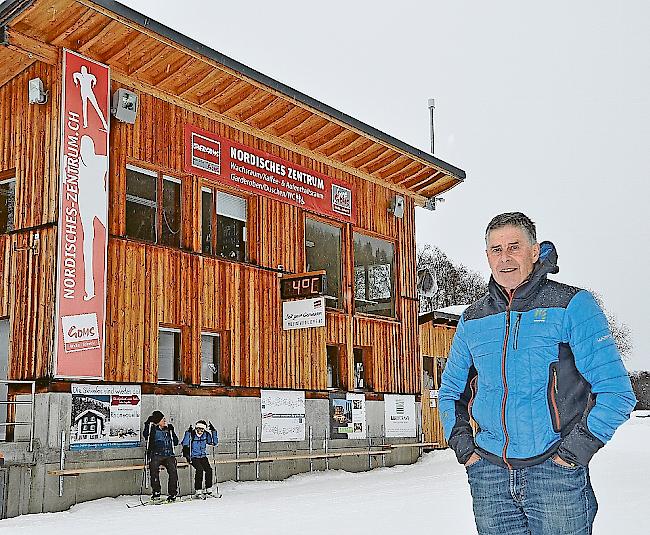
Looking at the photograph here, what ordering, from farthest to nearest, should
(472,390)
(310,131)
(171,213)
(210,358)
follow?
(310,131)
(210,358)
(171,213)
(472,390)

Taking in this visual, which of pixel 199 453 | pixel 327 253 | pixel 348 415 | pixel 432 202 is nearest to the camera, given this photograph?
pixel 199 453

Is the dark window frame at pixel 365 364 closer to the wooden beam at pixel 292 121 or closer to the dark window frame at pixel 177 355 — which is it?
the wooden beam at pixel 292 121

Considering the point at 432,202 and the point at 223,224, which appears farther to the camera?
the point at 432,202

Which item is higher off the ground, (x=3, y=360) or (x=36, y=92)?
(x=36, y=92)

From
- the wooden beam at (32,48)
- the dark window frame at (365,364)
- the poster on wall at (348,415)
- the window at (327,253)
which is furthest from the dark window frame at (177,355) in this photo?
the dark window frame at (365,364)

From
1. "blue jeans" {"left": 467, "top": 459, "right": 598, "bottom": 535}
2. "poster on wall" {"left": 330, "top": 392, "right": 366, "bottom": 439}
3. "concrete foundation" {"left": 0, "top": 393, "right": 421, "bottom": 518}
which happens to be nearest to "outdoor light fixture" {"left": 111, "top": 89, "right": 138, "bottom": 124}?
"concrete foundation" {"left": 0, "top": 393, "right": 421, "bottom": 518}

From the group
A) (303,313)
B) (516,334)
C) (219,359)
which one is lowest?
(516,334)

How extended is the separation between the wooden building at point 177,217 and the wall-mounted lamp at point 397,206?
2.84 feet

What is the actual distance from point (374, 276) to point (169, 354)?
6419 mm

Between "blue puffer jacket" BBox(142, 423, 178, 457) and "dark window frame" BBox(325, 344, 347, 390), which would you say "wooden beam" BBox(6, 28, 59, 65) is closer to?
"blue puffer jacket" BBox(142, 423, 178, 457)

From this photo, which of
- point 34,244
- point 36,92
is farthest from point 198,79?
point 34,244

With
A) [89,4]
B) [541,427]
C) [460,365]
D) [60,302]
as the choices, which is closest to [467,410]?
[460,365]

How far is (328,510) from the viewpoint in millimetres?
10609

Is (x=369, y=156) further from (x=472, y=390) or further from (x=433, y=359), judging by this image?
(x=472, y=390)
